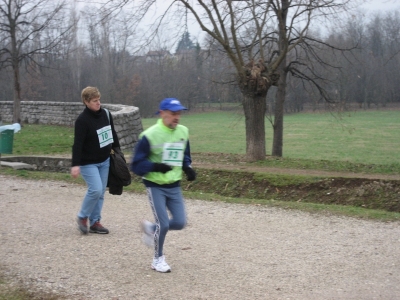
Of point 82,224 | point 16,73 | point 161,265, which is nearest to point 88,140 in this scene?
point 82,224

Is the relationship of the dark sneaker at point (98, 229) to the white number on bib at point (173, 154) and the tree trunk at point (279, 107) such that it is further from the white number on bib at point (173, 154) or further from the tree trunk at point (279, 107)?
the tree trunk at point (279, 107)

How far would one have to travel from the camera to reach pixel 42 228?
26.1ft

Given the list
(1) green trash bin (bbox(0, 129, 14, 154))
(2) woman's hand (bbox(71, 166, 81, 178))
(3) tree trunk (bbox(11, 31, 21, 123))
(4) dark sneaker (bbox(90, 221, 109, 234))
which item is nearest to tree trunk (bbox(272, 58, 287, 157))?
(1) green trash bin (bbox(0, 129, 14, 154))

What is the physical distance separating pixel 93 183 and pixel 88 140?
541 millimetres

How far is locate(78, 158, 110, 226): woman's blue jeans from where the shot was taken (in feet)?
23.4

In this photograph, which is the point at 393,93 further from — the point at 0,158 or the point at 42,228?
the point at 42,228

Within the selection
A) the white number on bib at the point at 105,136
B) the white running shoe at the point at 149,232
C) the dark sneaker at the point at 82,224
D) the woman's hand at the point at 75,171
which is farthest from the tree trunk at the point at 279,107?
the white running shoe at the point at 149,232

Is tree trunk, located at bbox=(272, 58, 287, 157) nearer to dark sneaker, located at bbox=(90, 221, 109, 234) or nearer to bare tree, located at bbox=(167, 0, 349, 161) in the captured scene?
bare tree, located at bbox=(167, 0, 349, 161)

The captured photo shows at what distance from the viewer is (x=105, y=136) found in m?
7.23

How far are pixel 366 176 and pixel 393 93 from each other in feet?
173

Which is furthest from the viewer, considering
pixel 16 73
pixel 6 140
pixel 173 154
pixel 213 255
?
pixel 16 73

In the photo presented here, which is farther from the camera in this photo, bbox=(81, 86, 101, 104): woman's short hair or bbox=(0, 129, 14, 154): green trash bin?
bbox=(0, 129, 14, 154): green trash bin

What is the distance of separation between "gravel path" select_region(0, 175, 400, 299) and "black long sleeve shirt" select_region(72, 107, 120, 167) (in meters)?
1.04

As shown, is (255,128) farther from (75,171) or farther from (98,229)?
(75,171)
